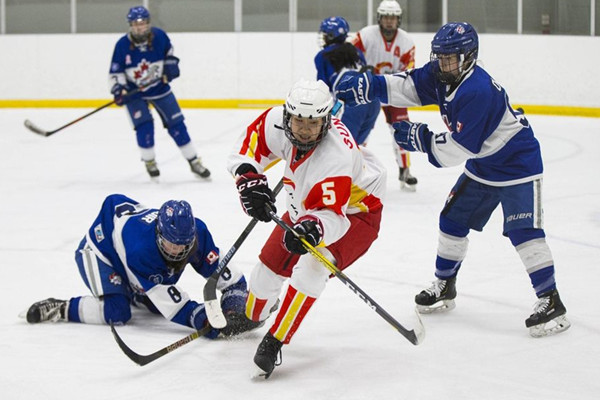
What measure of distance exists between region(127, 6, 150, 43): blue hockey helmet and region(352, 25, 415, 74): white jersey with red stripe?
138cm

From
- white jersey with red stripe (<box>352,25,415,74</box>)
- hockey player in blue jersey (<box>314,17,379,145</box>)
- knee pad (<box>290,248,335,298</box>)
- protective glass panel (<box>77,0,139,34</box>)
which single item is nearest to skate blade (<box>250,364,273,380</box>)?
knee pad (<box>290,248,335,298</box>)

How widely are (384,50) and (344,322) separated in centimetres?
298

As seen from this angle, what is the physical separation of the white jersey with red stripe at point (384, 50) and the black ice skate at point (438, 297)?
107 inches

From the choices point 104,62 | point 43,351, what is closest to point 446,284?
point 43,351

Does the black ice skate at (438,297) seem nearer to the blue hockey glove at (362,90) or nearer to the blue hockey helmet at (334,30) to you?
the blue hockey glove at (362,90)

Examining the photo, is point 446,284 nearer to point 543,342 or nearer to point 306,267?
point 543,342

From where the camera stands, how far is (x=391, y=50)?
5.96m

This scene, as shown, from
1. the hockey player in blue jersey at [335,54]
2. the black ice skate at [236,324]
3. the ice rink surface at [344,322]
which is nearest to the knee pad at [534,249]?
the ice rink surface at [344,322]

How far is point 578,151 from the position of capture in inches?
290

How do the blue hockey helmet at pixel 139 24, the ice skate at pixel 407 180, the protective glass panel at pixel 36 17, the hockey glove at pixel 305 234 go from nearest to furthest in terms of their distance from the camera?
the hockey glove at pixel 305 234
the ice skate at pixel 407 180
the blue hockey helmet at pixel 139 24
the protective glass panel at pixel 36 17

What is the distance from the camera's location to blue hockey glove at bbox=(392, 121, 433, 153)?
3.16 m

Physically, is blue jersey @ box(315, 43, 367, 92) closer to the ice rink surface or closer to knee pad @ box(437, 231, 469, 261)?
the ice rink surface

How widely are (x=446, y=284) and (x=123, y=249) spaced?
1.22 m

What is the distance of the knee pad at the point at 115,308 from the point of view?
321 centimetres
